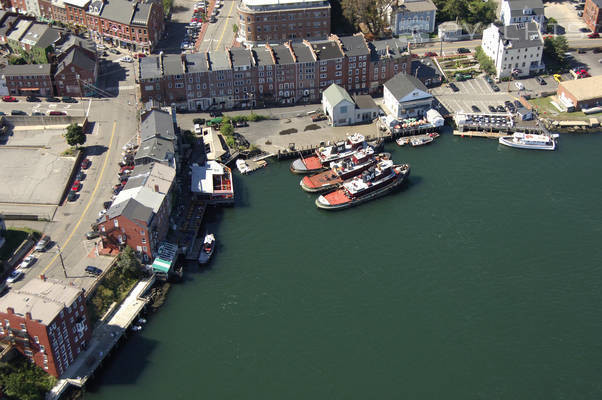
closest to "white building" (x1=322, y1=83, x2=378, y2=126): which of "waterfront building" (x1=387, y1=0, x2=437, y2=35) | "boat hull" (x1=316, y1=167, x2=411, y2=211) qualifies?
"boat hull" (x1=316, y1=167, x2=411, y2=211)

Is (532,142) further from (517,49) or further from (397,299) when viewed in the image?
(397,299)

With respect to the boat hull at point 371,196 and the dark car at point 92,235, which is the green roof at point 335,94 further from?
the dark car at point 92,235

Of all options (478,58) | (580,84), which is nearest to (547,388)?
(580,84)

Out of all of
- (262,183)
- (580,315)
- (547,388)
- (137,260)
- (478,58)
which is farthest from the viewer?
(478,58)

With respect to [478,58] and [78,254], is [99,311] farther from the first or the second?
[478,58]

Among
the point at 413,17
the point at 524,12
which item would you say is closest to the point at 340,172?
the point at 413,17

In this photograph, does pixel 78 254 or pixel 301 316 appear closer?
pixel 301 316
